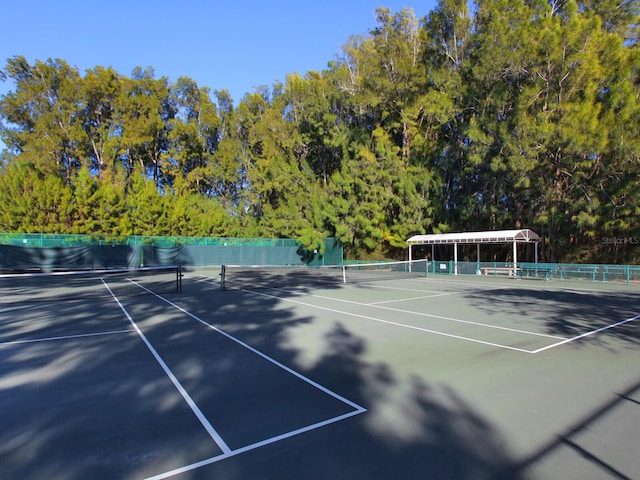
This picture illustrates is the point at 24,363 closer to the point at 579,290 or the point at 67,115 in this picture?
the point at 579,290

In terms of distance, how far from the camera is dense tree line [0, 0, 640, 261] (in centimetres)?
2728

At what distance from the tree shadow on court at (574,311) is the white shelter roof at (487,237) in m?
10.1

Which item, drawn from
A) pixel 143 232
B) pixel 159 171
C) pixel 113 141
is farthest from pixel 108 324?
pixel 159 171

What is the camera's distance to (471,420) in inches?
186

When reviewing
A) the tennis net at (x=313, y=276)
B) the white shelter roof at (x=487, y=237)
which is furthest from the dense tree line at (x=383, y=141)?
the tennis net at (x=313, y=276)

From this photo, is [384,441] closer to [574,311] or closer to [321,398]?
[321,398]

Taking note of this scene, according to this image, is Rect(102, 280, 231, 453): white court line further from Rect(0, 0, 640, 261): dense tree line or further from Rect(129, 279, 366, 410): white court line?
Rect(0, 0, 640, 261): dense tree line

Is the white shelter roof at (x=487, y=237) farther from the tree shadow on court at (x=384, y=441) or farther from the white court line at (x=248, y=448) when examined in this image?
the white court line at (x=248, y=448)

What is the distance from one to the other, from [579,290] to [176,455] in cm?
2114

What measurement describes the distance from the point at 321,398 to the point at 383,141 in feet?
125

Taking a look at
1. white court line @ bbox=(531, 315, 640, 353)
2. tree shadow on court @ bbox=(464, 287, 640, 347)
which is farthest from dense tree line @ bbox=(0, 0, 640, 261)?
white court line @ bbox=(531, 315, 640, 353)

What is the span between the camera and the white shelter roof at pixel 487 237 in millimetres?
28667

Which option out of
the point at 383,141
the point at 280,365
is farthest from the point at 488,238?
the point at 280,365

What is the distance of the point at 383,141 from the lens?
4109cm
